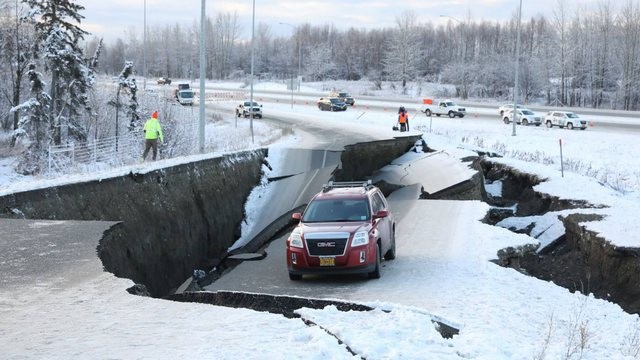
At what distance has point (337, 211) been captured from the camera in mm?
14000

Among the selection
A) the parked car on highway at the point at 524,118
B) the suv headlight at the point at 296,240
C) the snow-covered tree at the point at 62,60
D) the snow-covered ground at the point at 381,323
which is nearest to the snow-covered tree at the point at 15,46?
the snow-covered tree at the point at 62,60

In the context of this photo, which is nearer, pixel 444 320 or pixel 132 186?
pixel 444 320

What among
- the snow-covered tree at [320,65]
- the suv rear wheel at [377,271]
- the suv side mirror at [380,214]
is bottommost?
the suv rear wheel at [377,271]

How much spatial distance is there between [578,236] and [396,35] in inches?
4393

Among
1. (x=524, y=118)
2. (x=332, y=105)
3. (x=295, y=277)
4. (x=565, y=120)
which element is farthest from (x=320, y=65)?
(x=295, y=277)

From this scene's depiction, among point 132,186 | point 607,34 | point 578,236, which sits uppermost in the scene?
point 607,34

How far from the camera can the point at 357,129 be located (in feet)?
134

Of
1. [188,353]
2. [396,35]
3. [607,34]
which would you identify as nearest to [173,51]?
[396,35]

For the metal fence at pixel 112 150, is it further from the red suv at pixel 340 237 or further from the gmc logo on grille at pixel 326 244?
the gmc logo on grille at pixel 326 244

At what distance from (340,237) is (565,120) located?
43165mm

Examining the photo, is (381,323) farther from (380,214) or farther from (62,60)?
(62,60)

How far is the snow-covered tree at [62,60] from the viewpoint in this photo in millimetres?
40375

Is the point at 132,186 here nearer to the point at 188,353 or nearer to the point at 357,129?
the point at 188,353

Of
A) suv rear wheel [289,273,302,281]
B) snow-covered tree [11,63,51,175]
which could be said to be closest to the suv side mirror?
suv rear wheel [289,273,302,281]
